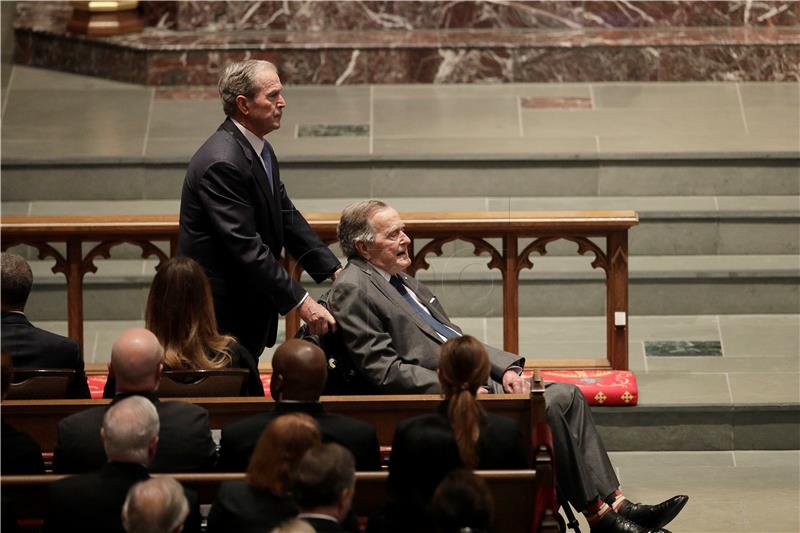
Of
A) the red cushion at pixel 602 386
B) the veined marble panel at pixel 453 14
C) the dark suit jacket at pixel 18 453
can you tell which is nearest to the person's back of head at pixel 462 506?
the dark suit jacket at pixel 18 453

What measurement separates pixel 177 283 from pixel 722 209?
384 cm

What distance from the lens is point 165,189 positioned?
8133 millimetres

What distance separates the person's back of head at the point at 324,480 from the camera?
3578 mm

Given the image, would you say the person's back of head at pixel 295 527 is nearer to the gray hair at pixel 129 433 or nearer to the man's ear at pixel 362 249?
the gray hair at pixel 129 433

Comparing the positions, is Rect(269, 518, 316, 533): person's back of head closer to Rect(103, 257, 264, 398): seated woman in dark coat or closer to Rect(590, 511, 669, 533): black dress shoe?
Rect(103, 257, 264, 398): seated woman in dark coat

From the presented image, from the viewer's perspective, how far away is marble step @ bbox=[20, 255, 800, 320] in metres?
7.38

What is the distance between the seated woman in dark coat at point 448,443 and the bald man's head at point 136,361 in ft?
2.40

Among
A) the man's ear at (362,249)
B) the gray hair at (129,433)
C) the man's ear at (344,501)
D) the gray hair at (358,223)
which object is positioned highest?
the gray hair at (358,223)

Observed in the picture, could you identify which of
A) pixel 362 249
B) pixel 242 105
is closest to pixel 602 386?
pixel 362 249

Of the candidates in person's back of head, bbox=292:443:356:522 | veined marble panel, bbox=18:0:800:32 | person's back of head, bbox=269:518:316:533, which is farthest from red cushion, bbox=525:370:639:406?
veined marble panel, bbox=18:0:800:32

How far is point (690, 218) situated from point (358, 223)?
3.01 metres

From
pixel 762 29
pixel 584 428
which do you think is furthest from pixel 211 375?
pixel 762 29

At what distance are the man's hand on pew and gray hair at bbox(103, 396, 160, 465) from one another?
169 centimetres

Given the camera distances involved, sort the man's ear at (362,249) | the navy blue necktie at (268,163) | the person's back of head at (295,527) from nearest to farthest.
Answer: the person's back of head at (295,527) < the man's ear at (362,249) < the navy blue necktie at (268,163)
